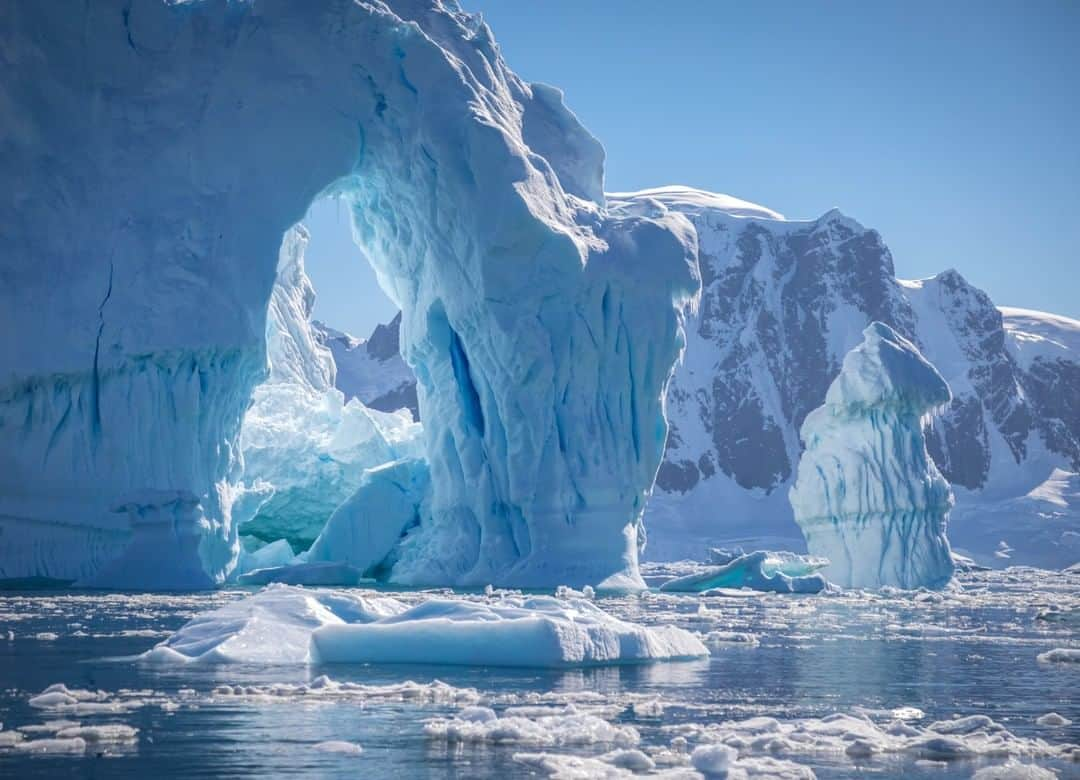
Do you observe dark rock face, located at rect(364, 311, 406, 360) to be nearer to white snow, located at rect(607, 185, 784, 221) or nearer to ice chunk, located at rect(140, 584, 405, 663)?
white snow, located at rect(607, 185, 784, 221)

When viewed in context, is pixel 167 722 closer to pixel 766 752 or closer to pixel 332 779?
pixel 332 779

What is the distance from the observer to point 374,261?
2992 cm

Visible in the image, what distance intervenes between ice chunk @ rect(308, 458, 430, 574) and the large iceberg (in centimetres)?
886

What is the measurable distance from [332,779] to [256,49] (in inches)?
875

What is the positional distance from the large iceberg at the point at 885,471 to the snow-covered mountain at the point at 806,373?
26815mm

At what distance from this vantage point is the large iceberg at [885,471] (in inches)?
1094

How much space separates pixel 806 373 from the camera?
63031 mm

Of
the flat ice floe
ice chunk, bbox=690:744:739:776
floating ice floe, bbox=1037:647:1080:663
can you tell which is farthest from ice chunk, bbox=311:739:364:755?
floating ice floe, bbox=1037:647:1080:663

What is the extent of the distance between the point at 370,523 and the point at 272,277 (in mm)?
5839

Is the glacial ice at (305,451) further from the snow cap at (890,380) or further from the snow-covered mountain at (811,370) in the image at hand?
the snow-covered mountain at (811,370)

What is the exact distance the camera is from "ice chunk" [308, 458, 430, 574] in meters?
27.5

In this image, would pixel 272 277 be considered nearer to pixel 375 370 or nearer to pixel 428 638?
pixel 428 638

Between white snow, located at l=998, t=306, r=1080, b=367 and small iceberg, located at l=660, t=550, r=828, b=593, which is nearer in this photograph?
small iceberg, located at l=660, t=550, r=828, b=593

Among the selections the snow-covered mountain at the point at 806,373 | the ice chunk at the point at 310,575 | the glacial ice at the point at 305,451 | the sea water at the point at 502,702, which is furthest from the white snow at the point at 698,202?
the sea water at the point at 502,702
